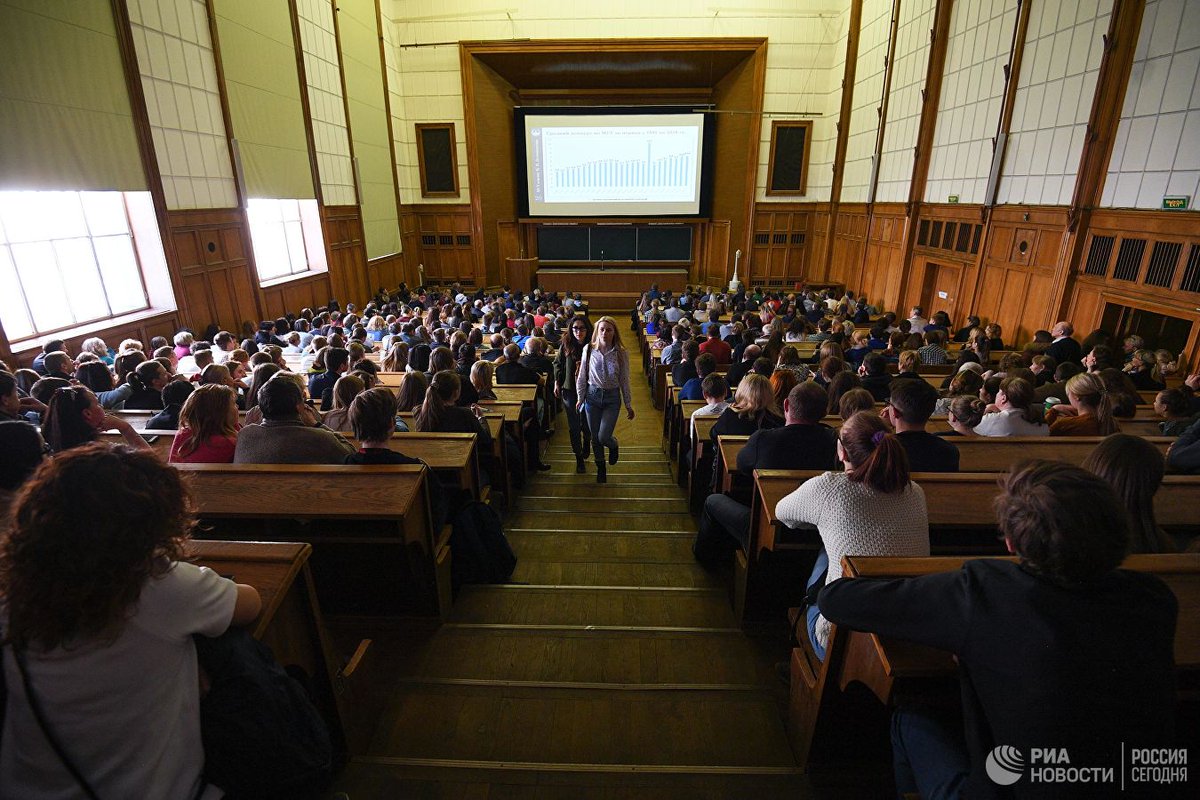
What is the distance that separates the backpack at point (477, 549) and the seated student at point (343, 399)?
1018 mm

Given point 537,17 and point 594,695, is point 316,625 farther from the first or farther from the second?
point 537,17

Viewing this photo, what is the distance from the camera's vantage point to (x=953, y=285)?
385 inches

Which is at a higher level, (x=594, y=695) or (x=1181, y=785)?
(x=1181, y=785)

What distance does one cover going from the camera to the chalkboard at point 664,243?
17.0 m

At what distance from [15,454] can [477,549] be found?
1.89 meters

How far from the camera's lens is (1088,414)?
3.54 meters

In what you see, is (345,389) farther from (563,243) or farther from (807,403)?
(563,243)

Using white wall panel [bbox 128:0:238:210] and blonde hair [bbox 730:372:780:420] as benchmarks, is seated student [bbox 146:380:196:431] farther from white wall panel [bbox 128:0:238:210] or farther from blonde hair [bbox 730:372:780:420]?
white wall panel [bbox 128:0:238:210]

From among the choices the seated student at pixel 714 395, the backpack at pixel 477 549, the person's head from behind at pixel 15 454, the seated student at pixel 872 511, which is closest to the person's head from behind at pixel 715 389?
the seated student at pixel 714 395

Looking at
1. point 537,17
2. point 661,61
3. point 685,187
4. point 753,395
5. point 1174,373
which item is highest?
point 537,17

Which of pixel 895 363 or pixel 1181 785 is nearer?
pixel 1181 785

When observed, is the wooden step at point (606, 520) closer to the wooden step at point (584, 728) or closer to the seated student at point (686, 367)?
the wooden step at point (584, 728)

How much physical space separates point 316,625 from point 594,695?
115 centimetres

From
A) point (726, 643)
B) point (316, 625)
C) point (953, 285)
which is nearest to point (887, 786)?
point (726, 643)
